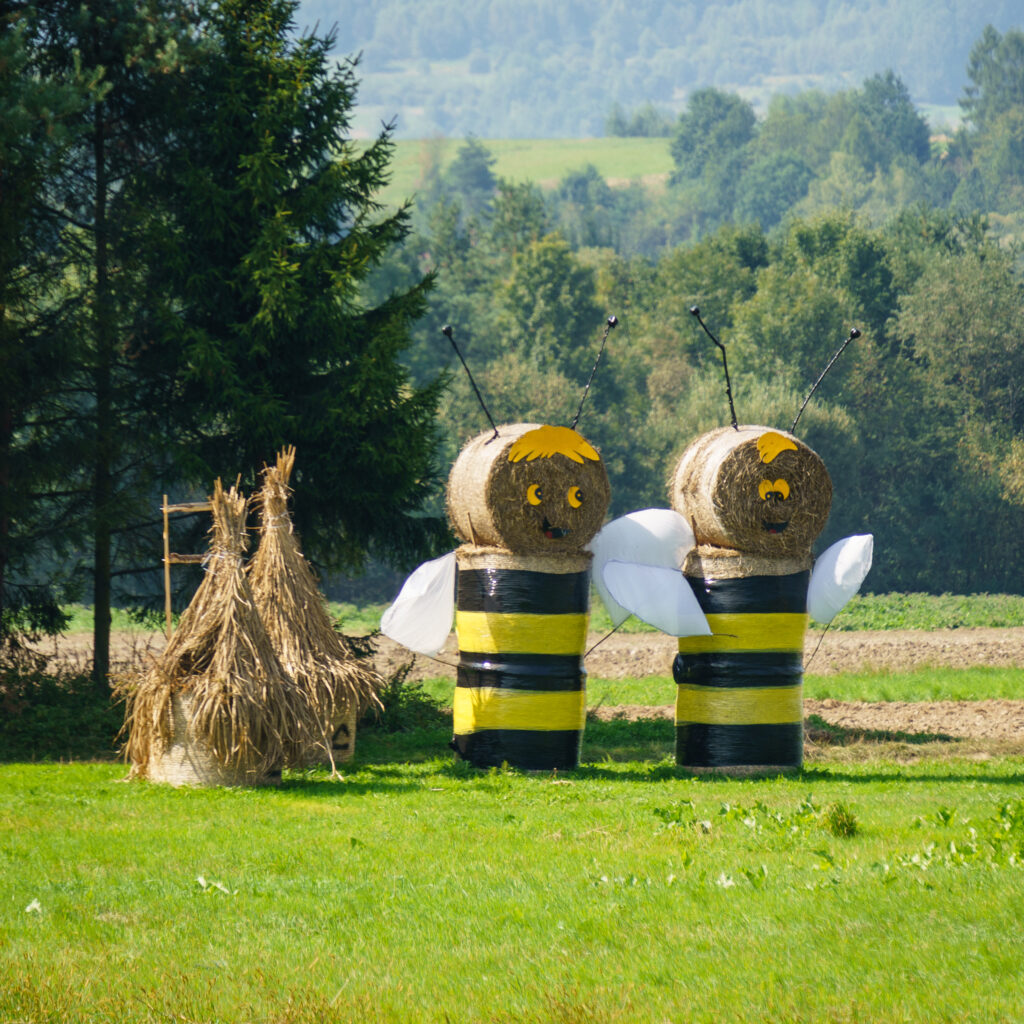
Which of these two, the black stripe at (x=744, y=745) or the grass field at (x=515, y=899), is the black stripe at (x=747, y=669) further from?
the grass field at (x=515, y=899)

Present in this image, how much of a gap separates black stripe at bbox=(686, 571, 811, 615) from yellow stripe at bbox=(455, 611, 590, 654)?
49.1 inches

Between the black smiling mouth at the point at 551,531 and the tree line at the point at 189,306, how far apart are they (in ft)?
13.4

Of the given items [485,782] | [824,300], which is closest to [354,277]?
[485,782]

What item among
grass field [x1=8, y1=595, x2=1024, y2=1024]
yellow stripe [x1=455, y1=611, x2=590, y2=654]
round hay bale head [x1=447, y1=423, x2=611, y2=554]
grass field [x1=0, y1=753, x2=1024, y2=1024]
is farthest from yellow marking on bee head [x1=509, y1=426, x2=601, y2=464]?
grass field [x1=0, y1=753, x2=1024, y2=1024]

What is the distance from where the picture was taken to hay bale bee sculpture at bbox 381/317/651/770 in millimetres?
12500

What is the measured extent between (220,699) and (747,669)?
4.66 metres

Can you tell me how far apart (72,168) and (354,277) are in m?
3.97

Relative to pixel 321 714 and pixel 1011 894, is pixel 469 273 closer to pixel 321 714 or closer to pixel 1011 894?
pixel 321 714

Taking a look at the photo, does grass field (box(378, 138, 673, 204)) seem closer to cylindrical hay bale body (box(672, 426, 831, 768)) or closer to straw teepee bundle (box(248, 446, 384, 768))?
straw teepee bundle (box(248, 446, 384, 768))

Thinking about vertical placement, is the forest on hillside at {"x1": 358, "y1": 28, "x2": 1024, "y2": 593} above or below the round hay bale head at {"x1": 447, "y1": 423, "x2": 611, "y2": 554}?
above

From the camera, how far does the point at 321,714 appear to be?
1238 cm

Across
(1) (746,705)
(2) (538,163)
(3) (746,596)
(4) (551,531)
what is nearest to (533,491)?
(4) (551,531)

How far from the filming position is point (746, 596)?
12680 mm

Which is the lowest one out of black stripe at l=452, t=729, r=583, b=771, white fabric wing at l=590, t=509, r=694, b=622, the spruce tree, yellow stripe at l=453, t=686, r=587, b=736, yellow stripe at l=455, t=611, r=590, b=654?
black stripe at l=452, t=729, r=583, b=771
